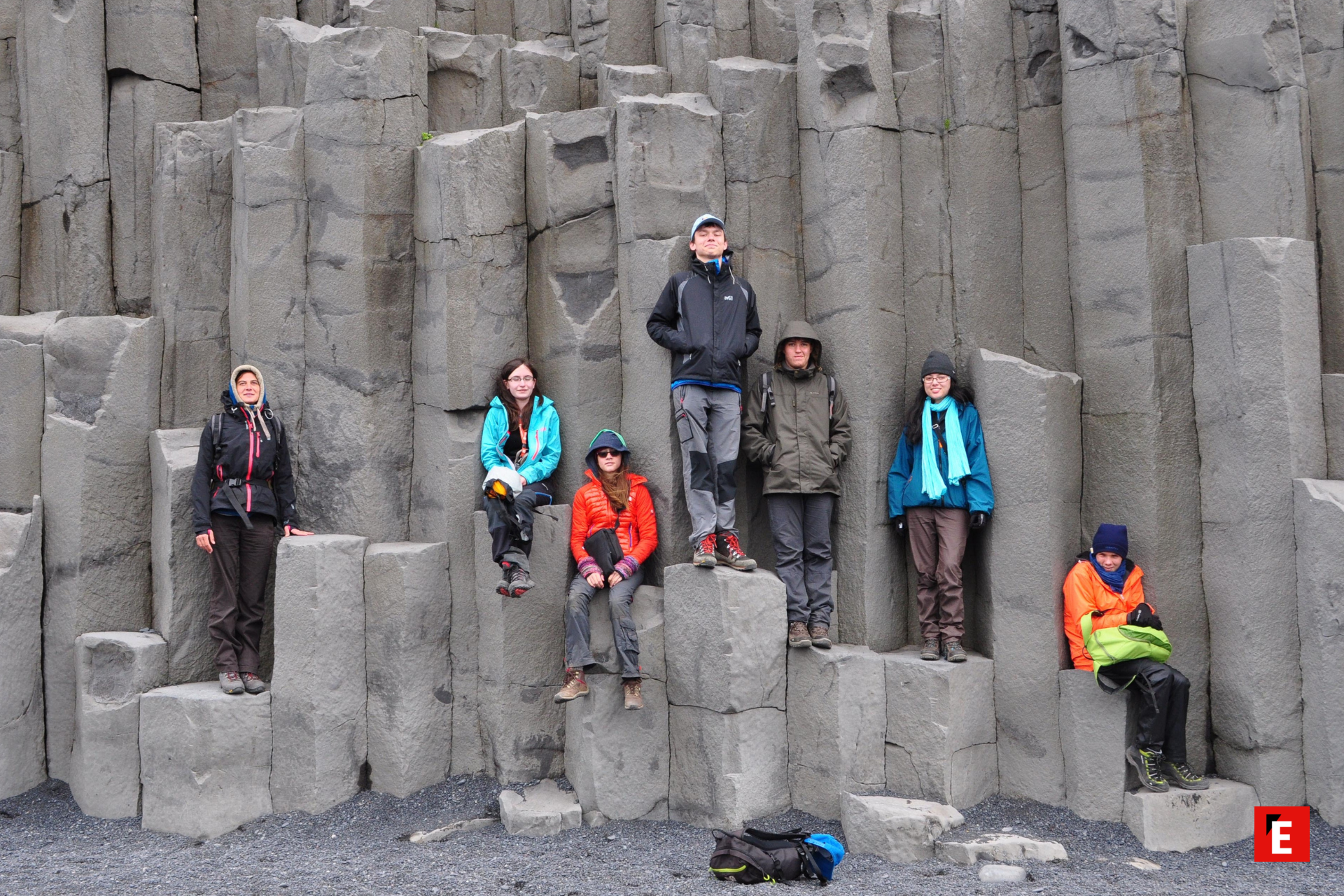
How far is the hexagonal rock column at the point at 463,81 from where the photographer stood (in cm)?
1116

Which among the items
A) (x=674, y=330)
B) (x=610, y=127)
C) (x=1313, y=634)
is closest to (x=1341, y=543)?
(x=1313, y=634)

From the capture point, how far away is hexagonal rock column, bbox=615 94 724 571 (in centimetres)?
962

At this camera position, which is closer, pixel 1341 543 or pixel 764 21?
pixel 1341 543

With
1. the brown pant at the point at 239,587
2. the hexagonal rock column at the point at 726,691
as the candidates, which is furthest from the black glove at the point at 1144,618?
the brown pant at the point at 239,587

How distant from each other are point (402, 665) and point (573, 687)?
156cm

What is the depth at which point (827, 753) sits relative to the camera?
9266 mm

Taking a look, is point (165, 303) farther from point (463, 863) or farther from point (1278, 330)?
point (1278, 330)

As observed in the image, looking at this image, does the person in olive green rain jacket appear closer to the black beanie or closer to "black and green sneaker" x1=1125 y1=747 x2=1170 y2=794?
the black beanie

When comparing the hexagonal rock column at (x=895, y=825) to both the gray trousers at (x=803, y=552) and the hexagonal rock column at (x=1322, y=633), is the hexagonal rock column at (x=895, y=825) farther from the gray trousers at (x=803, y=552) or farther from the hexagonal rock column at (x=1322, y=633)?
the hexagonal rock column at (x=1322, y=633)

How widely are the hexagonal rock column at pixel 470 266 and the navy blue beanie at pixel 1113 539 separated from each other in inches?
190

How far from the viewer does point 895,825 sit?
8.52m

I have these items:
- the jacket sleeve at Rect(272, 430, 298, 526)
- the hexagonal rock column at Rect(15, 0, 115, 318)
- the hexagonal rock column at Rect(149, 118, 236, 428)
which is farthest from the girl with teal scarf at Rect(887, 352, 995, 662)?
the hexagonal rock column at Rect(15, 0, 115, 318)

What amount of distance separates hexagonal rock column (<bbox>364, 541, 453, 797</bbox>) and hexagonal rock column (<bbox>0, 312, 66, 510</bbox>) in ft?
10.2

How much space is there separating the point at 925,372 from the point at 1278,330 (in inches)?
99.8
